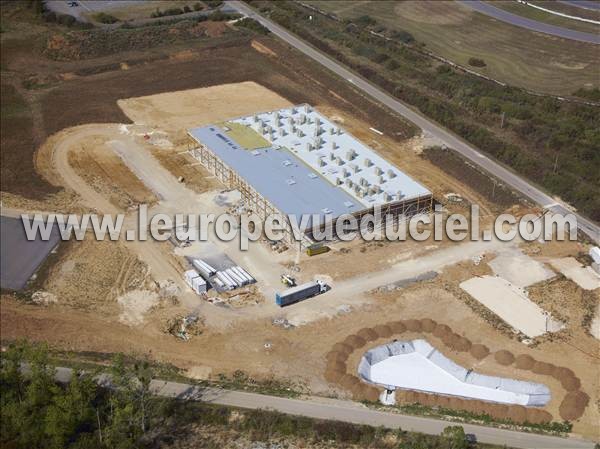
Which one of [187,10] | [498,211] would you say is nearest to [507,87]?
[498,211]

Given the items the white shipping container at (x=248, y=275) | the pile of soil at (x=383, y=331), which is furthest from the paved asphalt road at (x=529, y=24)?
the white shipping container at (x=248, y=275)

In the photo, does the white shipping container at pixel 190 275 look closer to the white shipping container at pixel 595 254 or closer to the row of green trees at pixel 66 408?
the row of green trees at pixel 66 408

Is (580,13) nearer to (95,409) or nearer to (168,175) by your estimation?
(168,175)

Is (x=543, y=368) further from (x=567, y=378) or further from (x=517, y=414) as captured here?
(x=517, y=414)

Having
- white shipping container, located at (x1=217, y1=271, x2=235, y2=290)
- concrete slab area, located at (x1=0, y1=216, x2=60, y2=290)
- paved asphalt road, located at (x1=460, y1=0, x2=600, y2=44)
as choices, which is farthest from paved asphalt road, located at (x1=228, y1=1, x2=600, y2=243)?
concrete slab area, located at (x1=0, y1=216, x2=60, y2=290)

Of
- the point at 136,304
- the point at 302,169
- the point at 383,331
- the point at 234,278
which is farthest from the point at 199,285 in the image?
the point at 302,169
